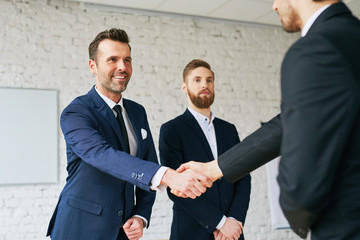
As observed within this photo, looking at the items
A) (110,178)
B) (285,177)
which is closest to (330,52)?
(285,177)

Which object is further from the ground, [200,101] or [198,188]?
[200,101]

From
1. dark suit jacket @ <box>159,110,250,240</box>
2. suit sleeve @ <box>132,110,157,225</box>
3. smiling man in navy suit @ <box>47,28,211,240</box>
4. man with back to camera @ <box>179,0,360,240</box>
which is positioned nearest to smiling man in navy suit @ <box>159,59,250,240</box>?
dark suit jacket @ <box>159,110,250,240</box>

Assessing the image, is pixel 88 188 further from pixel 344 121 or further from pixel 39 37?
pixel 39 37

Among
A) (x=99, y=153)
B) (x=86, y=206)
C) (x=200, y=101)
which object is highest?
(x=200, y=101)

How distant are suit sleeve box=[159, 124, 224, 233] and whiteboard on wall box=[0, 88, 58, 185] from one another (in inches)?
93.7

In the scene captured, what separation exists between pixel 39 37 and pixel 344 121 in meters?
4.47

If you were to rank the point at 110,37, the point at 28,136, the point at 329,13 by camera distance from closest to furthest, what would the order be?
the point at 329,13, the point at 110,37, the point at 28,136

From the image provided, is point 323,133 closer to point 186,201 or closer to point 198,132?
point 186,201

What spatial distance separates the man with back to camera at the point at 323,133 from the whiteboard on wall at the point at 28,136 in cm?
401

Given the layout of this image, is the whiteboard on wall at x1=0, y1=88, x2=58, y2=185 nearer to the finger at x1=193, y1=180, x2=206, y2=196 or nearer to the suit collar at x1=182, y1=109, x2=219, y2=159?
the suit collar at x1=182, y1=109, x2=219, y2=159

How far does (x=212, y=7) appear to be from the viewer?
541 cm

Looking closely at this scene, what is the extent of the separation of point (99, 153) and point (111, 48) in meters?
0.64

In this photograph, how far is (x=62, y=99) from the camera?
16.2ft

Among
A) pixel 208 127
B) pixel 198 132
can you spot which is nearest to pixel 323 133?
pixel 198 132
